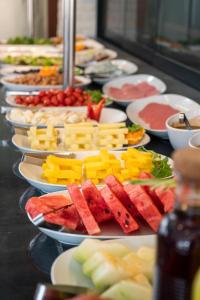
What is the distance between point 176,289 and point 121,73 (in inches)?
96.9

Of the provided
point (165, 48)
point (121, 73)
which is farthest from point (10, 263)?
point (165, 48)

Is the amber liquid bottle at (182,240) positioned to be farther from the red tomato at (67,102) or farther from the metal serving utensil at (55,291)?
the red tomato at (67,102)

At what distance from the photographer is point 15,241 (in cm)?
124

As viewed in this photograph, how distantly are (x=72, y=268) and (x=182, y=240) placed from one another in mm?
337

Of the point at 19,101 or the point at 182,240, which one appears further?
the point at 19,101

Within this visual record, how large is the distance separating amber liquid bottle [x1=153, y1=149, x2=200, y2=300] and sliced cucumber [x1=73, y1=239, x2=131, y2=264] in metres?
0.23

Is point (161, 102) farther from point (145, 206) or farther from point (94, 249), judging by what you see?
point (94, 249)

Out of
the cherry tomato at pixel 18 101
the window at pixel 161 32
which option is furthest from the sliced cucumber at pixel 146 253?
the window at pixel 161 32

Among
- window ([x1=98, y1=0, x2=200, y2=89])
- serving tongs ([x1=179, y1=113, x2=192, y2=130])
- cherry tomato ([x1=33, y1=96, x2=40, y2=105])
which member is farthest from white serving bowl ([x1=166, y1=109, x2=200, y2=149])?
window ([x1=98, y1=0, x2=200, y2=89])

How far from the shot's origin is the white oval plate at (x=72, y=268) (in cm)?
95

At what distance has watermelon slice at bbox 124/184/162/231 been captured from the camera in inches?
45.3

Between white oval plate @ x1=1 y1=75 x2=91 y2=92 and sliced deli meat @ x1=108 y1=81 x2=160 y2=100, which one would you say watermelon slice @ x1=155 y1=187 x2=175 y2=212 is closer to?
sliced deli meat @ x1=108 y1=81 x2=160 y2=100

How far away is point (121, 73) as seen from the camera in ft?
10.1

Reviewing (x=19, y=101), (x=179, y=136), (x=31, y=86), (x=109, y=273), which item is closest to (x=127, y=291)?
(x=109, y=273)
